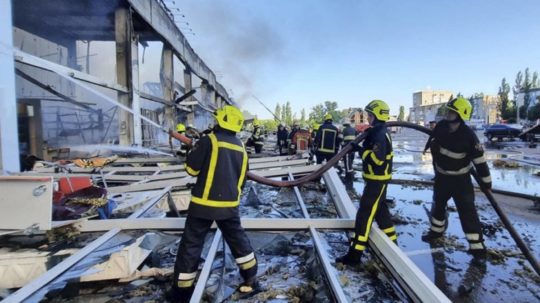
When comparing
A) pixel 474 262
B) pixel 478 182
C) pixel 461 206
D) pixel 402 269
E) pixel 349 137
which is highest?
pixel 349 137

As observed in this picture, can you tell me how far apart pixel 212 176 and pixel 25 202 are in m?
1.36

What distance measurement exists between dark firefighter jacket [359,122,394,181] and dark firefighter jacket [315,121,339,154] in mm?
4852

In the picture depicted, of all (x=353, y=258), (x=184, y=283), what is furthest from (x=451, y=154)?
(x=184, y=283)

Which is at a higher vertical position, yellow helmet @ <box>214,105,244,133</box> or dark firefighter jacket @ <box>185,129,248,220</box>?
yellow helmet @ <box>214,105,244,133</box>

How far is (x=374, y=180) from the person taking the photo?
3.28m

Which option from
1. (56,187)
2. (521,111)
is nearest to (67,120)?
(56,187)

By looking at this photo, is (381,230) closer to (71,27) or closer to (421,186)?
(421,186)

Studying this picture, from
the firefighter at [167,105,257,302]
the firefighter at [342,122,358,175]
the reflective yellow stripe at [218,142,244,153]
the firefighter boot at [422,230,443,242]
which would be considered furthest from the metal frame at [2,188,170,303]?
the firefighter at [342,122,358,175]

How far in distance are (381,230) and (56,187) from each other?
134 inches

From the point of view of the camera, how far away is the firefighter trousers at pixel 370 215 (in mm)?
3000

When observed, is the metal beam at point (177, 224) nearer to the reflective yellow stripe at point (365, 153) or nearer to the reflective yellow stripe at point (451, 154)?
the reflective yellow stripe at point (365, 153)

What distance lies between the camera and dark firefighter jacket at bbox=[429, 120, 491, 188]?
11.9 ft

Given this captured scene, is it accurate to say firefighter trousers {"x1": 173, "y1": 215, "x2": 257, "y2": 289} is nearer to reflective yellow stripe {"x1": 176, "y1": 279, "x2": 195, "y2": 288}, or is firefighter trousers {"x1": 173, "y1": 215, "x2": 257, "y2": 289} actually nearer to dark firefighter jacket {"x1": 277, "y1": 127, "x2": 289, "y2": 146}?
reflective yellow stripe {"x1": 176, "y1": 279, "x2": 195, "y2": 288}

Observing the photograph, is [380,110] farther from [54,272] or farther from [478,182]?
[54,272]
